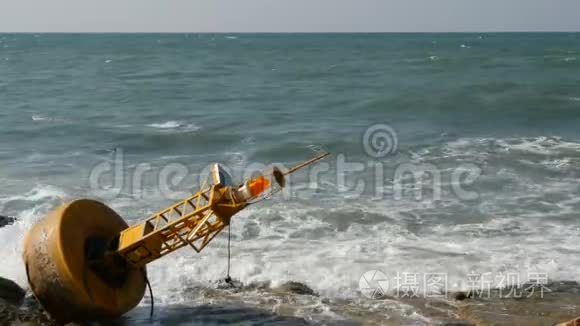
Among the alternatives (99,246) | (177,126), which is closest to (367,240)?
(99,246)

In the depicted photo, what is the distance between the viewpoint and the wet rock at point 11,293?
1091cm

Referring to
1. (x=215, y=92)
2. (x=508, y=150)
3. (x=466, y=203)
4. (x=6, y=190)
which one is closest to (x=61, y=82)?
(x=215, y=92)

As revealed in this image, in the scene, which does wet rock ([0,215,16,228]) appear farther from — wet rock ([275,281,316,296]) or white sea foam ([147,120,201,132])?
white sea foam ([147,120,201,132])

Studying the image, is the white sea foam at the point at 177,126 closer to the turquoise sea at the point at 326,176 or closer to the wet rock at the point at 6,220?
the turquoise sea at the point at 326,176

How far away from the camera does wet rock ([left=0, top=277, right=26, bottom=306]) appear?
35.8 feet

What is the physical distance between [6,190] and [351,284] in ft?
38.2

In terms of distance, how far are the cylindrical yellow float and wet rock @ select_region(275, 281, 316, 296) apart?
3272mm

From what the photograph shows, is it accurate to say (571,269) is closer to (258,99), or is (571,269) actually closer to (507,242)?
(507,242)

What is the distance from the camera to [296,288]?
42.5ft

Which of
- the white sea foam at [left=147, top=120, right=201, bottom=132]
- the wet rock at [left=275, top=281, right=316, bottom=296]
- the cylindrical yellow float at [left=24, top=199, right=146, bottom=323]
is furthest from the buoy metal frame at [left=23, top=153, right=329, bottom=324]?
the white sea foam at [left=147, top=120, right=201, bottom=132]

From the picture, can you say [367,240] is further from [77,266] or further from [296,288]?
[77,266]

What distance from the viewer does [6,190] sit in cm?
2020

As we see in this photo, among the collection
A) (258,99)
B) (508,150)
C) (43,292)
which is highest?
(258,99)

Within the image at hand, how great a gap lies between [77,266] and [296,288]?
4581mm
